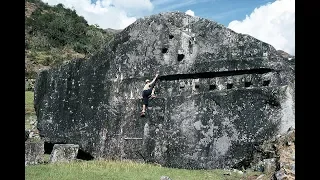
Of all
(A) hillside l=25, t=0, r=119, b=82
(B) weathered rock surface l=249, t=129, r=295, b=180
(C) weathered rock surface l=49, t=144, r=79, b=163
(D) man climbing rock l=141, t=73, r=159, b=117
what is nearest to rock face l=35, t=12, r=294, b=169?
(D) man climbing rock l=141, t=73, r=159, b=117

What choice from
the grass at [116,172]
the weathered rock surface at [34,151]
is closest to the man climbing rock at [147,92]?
the grass at [116,172]

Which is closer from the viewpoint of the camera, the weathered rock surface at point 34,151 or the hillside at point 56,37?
the weathered rock surface at point 34,151

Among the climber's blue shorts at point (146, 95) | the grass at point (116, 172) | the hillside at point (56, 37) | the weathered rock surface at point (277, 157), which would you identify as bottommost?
the grass at point (116, 172)

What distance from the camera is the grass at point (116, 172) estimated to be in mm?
6328

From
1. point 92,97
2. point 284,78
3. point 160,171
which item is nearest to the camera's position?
point 160,171

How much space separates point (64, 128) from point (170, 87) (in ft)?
8.90

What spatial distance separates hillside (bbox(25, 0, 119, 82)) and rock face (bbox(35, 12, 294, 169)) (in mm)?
14769

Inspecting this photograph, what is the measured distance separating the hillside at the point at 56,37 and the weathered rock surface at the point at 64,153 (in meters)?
15.6

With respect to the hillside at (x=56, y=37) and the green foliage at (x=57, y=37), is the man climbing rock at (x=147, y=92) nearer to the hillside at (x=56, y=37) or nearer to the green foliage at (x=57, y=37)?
the hillside at (x=56, y=37)

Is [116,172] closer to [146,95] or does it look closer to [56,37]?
[146,95]
